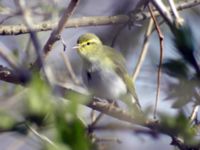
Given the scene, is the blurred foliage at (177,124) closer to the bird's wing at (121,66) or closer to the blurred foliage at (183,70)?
the blurred foliage at (183,70)

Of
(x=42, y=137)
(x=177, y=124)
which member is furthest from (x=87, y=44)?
(x=177, y=124)

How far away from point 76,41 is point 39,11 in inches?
40.0

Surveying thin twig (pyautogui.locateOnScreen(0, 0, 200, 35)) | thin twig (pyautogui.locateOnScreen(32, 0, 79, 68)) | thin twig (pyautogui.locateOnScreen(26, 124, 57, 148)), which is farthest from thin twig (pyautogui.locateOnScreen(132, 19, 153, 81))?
thin twig (pyautogui.locateOnScreen(26, 124, 57, 148))

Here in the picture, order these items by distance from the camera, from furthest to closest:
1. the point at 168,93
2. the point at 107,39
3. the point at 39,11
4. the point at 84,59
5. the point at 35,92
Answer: the point at 107,39
the point at 84,59
the point at 39,11
the point at 168,93
the point at 35,92

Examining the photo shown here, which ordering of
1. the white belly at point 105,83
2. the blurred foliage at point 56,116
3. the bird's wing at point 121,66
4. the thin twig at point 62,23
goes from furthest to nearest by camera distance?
the bird's wing at point 121,66
the white belly at point 105,83
the thin twig at point 62,23
the blurred foliage at point 56,116

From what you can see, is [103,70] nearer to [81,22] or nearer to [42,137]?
[81,22]

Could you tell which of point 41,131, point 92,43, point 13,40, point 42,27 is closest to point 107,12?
point 92,43

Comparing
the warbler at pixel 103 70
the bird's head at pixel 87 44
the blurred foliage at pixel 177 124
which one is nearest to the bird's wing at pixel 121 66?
the warbler at pixel 103 70

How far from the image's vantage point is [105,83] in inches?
141

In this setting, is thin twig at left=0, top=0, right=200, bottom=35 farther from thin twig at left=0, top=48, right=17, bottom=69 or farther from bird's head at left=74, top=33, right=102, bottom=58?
thin twig at left=0, top=48, right=17, bottom=69

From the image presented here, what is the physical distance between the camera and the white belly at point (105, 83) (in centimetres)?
337

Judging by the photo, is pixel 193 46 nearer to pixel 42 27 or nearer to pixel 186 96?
pixel 186 96

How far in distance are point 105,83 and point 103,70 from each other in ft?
0.46

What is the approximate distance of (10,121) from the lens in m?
0.99
